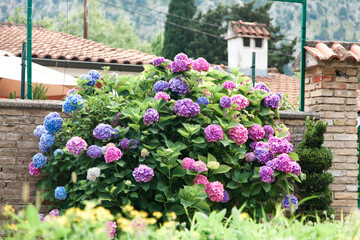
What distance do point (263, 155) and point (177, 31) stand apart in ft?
65.0

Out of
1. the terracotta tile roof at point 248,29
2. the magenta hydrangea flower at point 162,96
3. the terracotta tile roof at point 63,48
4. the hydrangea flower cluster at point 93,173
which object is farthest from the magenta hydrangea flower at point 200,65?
the terracotta tile roof at point 248,29

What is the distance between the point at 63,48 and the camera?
11367mm

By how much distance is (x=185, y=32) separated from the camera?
76.6 ft

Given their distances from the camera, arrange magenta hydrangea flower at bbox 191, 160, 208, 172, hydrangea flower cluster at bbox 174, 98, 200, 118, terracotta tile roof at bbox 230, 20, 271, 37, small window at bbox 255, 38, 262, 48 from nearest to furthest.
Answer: magenta hydrangea flower at bbox 191, 160, 208, 172 → hydrangea flower cluster at bbox 174, 98, 200, 118 → terracotta tile roof at bbox 230, 20, 271, 37 → small window at bbox 255, 38, 262, 48

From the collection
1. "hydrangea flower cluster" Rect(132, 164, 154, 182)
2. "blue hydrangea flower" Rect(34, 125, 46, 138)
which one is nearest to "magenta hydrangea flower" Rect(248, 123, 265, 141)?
"hydrangea flower cluster" Rect(132, 164, 154, 182)

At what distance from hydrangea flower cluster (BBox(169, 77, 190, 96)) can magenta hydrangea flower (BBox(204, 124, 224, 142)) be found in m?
0.43

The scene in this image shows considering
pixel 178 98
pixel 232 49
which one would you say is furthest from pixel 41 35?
pixel 178 98

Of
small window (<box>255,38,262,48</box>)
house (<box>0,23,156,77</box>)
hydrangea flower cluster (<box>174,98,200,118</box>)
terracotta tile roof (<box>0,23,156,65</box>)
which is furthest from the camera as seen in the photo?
small window (<box>255,38,262,48</box>)

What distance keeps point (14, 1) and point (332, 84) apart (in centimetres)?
386

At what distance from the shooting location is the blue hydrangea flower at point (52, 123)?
404 centimetres

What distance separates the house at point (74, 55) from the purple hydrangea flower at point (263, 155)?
19.9 ft

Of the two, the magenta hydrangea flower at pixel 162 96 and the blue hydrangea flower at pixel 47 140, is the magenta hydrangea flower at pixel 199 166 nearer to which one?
the magenta hydrangea flower at pixel 162 96

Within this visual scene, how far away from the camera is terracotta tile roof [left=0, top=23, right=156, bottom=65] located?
10500 mm

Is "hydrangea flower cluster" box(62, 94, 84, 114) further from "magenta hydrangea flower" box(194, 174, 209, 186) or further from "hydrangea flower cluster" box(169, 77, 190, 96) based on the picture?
"magenta hydrangea flower" box(194, 174, 209, 186)
